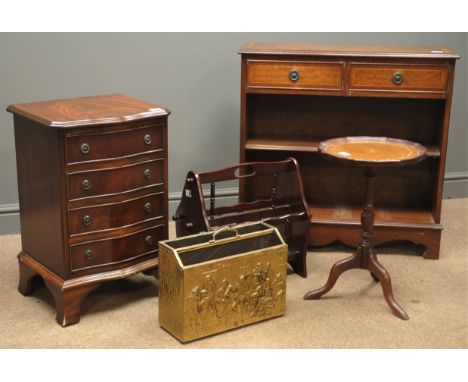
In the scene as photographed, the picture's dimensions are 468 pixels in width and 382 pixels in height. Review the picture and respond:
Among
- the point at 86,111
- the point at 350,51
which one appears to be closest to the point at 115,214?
the point at 86,111

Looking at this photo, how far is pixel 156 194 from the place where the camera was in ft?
11.2

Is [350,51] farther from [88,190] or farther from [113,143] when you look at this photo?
[88,190]

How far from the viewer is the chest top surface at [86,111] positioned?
10.2ft

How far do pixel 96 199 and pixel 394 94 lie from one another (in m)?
1.60

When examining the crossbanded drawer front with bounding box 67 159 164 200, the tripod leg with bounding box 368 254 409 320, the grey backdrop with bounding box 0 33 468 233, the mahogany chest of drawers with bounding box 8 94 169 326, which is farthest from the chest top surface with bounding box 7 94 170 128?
the tripod leg with bounding box 368 254 409 320

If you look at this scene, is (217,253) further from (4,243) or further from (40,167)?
(4,243)

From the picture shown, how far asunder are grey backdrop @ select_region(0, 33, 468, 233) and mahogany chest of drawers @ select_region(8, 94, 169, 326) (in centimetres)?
73

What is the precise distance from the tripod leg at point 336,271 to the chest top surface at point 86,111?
1029 millimetres

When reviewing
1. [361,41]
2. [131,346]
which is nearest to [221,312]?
[131,346]

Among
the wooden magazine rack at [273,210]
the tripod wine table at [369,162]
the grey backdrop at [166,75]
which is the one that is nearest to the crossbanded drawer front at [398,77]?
the tripod wine table at [369,162]

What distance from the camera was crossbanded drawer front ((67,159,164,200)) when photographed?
317 centimetres

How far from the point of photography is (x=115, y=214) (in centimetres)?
329

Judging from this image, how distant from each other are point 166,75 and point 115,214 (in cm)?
131

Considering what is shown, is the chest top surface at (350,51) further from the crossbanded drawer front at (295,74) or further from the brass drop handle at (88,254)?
the brass drop handle at (88,254)
